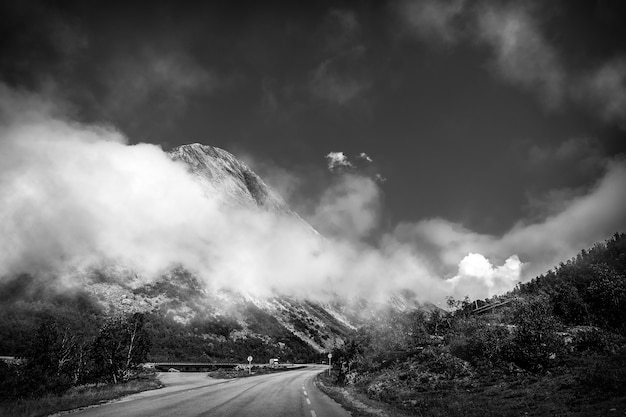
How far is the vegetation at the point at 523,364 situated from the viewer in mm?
13875

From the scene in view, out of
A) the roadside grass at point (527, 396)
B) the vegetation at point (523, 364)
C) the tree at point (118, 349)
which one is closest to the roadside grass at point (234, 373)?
the tree at point (118, 349)

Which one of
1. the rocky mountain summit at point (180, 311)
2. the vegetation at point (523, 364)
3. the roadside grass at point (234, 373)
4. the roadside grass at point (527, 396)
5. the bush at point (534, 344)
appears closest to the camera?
the roadside grass at point (527, 396)

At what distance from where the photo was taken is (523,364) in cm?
1934

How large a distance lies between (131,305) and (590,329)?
132 metres

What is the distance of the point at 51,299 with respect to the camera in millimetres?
110438

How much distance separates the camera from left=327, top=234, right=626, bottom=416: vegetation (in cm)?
1388

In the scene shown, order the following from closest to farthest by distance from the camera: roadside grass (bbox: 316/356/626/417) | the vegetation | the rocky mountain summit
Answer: roadside grass (bbox: 316/356/626/417), the vegetation, the rocky mountain summit

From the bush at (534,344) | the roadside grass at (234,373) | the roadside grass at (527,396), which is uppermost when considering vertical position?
the bush at (534,344)

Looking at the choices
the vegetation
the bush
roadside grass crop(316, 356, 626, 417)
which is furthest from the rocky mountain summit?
the bush

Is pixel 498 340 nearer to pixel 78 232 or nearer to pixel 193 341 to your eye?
pixel 193 341

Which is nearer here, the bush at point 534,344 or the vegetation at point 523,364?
the vegetation at point 523,364

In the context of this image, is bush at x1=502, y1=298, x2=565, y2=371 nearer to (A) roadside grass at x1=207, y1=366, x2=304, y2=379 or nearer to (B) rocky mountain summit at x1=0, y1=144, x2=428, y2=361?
(A) roadside grass at x1=207, y1=366, x2=304, y2=379

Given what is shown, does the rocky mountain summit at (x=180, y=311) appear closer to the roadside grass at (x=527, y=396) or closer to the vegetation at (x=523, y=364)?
the vegetation at (x=523, y=364)

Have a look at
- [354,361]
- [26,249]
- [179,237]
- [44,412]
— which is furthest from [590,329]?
[179,237]
